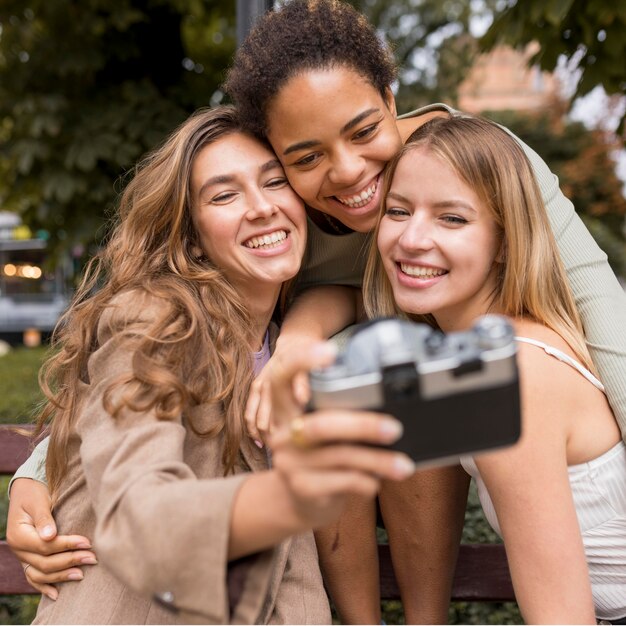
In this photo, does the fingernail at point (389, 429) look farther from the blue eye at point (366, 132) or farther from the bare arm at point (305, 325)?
the blue eye at point (366, 132)

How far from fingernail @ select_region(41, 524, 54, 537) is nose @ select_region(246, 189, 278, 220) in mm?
1035

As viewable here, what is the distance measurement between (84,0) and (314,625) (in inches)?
196

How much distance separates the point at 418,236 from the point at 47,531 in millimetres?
1301

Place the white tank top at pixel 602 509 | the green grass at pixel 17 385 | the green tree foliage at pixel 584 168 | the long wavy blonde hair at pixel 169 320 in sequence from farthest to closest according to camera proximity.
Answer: the green tree foliage at pixel 584 168, the green grass at pixel 17 385, the white tank top at pixel 602 509, the long wavy blonde hair at pixel 169 320

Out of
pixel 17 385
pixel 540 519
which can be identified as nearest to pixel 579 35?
pixel 540 519

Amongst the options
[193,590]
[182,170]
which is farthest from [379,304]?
[193,590]

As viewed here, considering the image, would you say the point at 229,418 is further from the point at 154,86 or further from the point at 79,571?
the point at 154,86

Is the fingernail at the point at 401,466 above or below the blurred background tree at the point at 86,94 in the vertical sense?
below

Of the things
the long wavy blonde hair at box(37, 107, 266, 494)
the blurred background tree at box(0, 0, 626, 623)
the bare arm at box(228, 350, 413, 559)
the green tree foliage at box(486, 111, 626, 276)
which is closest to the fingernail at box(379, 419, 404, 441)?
the bare arm at box(228, 350, 413, 559)

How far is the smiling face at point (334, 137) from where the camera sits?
241 centimetres

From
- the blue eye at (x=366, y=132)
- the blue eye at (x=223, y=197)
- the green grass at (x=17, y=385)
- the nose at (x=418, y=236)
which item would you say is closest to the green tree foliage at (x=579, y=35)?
the blue eye at (x=366, y=132)

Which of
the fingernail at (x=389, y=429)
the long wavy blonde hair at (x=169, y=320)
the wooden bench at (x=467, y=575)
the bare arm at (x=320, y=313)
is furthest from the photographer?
the wooden bench at (x=467, y=575)

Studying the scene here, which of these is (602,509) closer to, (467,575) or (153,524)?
(467,575)

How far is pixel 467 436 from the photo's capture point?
3.97ft
